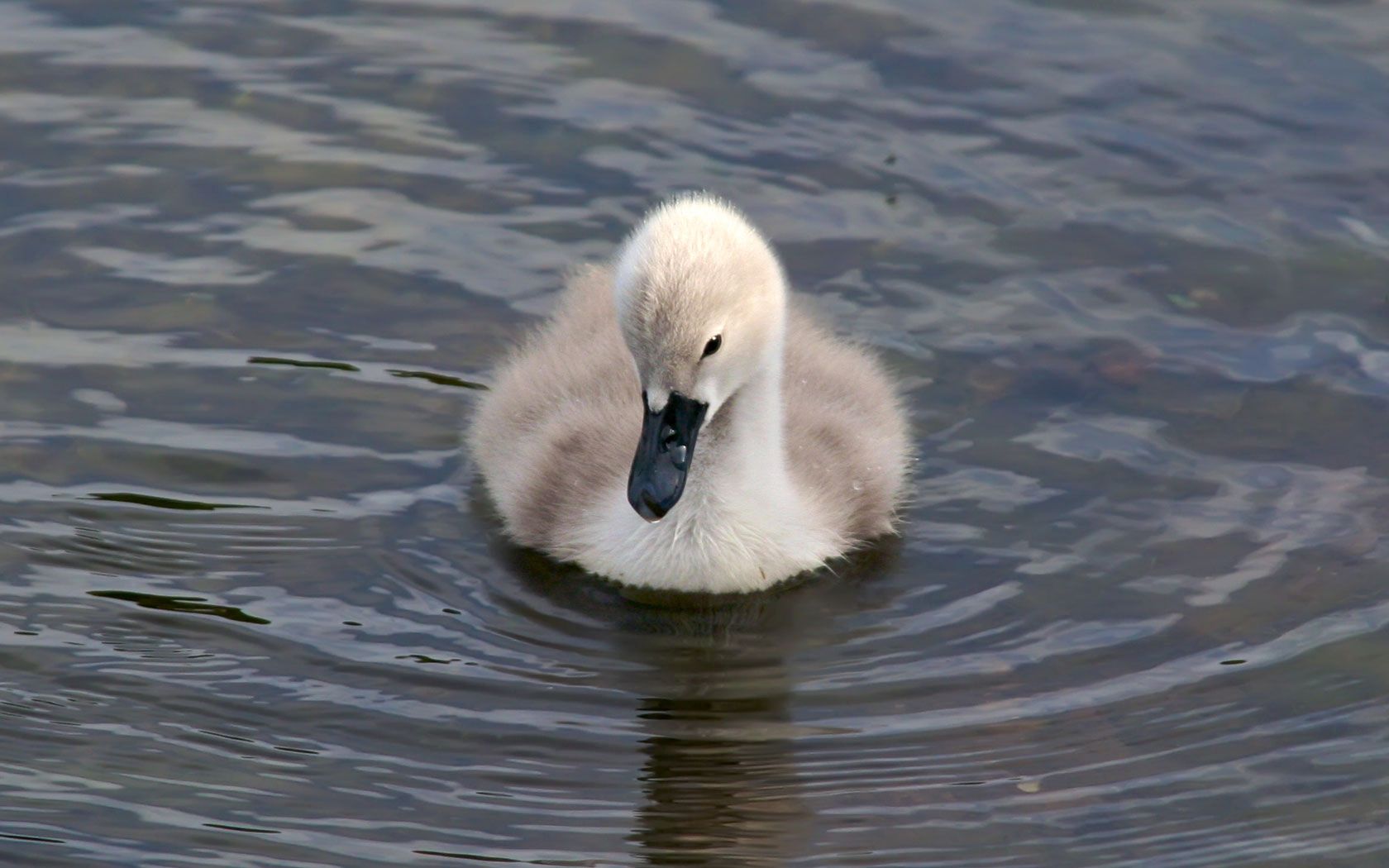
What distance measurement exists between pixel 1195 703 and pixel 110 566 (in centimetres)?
312

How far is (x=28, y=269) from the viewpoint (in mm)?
7664

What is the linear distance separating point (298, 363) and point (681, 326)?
2.12 m

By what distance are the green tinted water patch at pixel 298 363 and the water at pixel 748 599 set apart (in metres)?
0.02

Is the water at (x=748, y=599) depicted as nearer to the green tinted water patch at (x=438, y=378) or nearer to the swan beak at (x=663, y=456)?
the green tinted water patch at (x=438, y=378)

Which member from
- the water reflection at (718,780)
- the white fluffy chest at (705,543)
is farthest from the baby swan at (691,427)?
the water reflection at (718,780)

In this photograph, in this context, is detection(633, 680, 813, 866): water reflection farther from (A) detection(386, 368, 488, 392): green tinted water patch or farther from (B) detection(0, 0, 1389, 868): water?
(A) detection(386, 368, 488, 392): green tinted water patch

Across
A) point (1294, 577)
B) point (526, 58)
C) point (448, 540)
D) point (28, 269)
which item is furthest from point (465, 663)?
Answer: point (526, 58)

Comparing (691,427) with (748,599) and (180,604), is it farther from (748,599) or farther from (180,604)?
(180,604)

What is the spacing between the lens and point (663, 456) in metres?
5.77

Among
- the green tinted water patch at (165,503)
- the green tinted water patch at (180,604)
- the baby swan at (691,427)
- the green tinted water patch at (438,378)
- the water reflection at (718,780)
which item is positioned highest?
the baby swan at (691,427)

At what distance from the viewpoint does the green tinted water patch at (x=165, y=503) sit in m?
6.46

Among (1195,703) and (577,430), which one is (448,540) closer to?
(577,430)

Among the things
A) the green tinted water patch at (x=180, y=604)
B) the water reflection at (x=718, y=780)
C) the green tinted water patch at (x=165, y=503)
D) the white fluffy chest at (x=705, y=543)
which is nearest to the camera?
the water reflection at (x=718, y=780)

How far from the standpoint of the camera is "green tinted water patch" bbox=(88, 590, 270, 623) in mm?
5898
